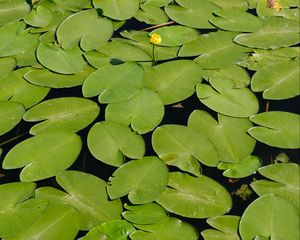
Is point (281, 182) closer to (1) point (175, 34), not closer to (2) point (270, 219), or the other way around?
(2) point (270, 219)

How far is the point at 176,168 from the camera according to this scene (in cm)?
171

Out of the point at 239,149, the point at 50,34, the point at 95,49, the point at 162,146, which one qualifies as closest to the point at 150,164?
the point at 162,146

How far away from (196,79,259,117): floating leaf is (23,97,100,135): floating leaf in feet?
1.41

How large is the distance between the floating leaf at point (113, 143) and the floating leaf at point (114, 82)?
0.44 ft

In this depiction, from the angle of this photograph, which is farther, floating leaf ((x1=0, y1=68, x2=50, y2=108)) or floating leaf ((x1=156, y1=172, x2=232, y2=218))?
floating leaf ((x1=0, y1=68, x2=50, y2=108))

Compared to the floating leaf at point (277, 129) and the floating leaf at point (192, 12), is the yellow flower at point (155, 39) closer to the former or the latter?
the floating leaf at point (192, 12)

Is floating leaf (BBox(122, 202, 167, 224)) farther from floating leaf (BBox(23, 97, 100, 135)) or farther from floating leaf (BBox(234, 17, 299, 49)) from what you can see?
floating leaf (BBox(234, 17, 299, 49))

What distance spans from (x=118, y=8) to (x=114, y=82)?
0.51 metres

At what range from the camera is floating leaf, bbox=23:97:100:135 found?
5.94ft

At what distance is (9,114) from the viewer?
186 cm

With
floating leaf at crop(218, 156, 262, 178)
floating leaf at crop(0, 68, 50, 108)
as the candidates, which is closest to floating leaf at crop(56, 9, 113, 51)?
floating leaf at crop(0, 68, 50, 108)

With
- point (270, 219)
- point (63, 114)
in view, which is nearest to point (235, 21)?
point (63, 114)

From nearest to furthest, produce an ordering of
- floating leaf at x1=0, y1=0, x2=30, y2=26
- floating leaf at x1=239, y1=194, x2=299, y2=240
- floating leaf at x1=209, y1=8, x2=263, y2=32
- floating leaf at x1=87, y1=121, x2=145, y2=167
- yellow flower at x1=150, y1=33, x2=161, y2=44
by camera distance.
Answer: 1. floating leaf at x1=239, y1=194, x2=299, y2=240
2. floating leaf at x1=87, y1=121, x2=145, y2=167
3. yellow flower at x1=150, y1=33, x2=161, y2=44
4. floating leaf at x1=209, y1=8, x2=263, y2=32
5. floating leaf at x1=0, y1=0, x2=30, y2=26

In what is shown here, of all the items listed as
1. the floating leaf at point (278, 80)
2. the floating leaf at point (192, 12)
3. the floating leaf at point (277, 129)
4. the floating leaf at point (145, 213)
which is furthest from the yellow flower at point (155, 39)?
the floating leaf at point (145, 213)
